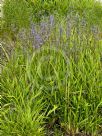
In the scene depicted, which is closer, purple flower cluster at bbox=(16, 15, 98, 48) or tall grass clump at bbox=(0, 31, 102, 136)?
tall grass clump at bbox=(0, 31, 102, 136)

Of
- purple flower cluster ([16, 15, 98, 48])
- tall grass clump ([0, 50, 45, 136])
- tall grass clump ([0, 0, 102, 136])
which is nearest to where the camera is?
tall grass clump ([0, 50, 45, 136])

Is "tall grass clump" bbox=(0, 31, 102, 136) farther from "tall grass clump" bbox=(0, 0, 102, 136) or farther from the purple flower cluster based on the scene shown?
the purple flower cluster

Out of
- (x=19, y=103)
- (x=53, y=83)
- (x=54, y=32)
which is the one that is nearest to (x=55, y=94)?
(x=53, y=83)

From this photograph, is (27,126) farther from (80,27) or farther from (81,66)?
(80,27)

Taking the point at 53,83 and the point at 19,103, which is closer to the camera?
the point at 19,103

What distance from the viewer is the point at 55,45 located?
320cm

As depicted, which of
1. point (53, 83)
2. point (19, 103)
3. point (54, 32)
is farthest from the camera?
point (54, 32)

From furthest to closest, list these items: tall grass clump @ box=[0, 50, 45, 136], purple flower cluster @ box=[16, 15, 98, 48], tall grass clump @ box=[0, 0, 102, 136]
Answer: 1. purple flower cluster @ box=[16, 15, 98, 48]
2. tall grass clump @ box=[0, 0, 102, 136]
3. tall grass clump @ box=[0, 50, 45, 136]

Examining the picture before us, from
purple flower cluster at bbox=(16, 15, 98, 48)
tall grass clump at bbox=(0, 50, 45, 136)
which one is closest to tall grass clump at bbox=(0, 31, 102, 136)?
tall grass clump at bbox=(0, 50, 45, 136)

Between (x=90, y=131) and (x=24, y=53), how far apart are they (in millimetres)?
934

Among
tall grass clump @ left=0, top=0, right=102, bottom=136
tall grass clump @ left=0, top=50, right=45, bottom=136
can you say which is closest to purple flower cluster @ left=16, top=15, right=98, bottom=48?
tall grass clump @ left=0, top=0, right=102, bottom=136

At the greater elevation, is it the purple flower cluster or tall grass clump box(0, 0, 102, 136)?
the purple flower cluster

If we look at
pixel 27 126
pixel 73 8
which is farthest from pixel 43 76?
pixel 73 8

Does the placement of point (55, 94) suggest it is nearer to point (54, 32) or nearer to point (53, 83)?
point (53, 83)
